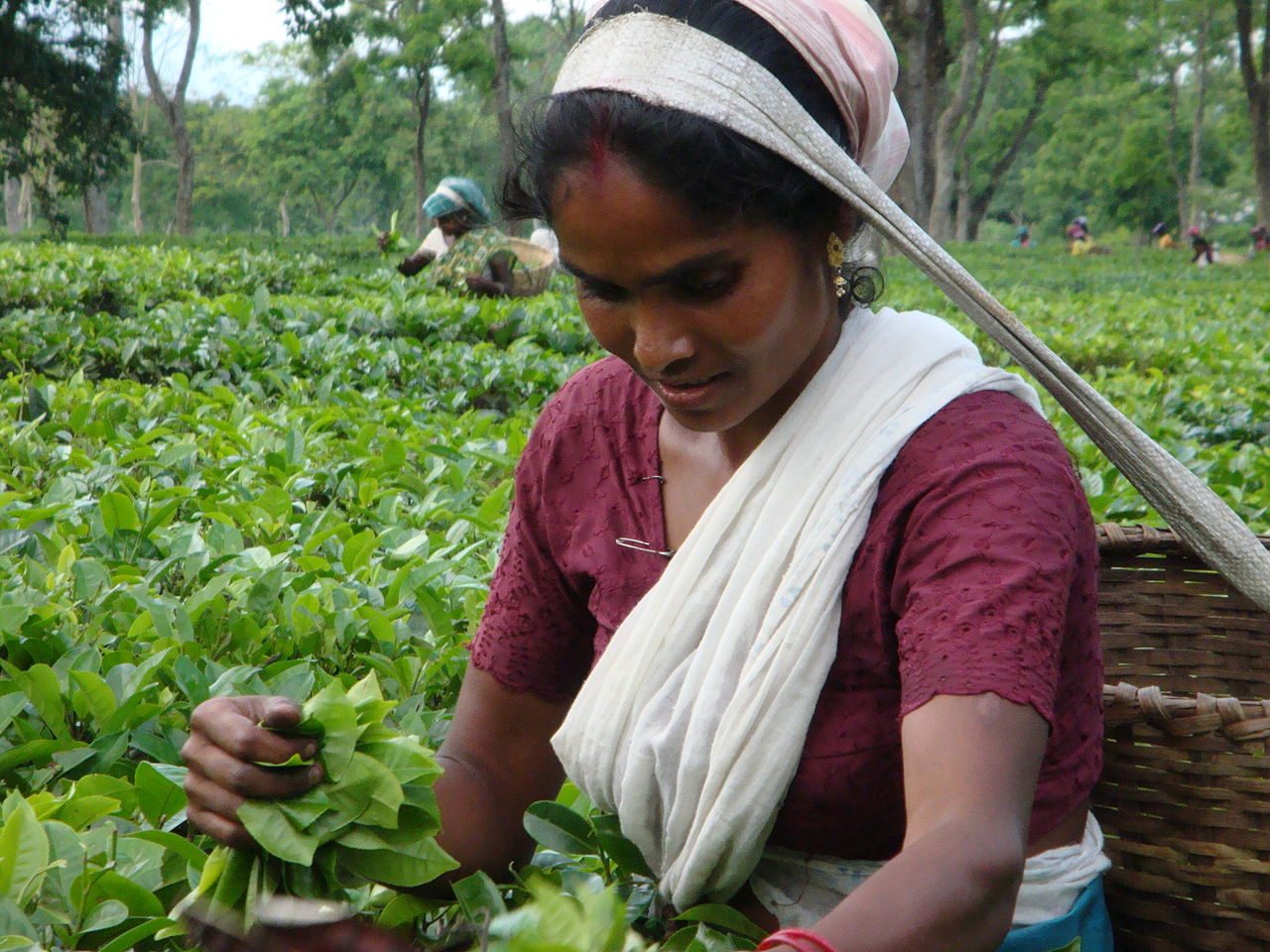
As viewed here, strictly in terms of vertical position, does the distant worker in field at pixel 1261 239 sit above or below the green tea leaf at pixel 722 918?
above

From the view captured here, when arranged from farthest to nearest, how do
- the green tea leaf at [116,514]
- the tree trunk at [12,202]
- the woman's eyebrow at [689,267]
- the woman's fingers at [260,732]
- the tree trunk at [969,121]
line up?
the tree trunk at [12,202]
the tree trunk at [969,121]
the green tea leaf at [116,514]
the woman's eyebrow at [689,267]
the woman's fingers at [260,732]

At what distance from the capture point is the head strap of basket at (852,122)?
51.7 inches

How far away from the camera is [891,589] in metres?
1.30

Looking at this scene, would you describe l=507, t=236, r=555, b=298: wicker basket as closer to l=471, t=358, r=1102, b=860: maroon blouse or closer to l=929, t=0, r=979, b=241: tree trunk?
l=471, t=358, r=1102, b=860: maroon blouse

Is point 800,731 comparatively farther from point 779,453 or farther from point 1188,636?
point 1188,636

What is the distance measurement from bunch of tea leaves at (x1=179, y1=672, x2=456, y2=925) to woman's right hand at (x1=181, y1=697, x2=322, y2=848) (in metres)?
0.01

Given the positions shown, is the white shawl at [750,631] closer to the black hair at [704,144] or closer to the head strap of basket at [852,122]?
the head strap of basket at [852,122]

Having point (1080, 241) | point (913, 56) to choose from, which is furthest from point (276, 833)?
point (1080, 241)

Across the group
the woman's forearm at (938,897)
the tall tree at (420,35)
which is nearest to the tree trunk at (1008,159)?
the tall tree at (420,35)

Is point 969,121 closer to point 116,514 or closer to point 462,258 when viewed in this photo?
point 462,258

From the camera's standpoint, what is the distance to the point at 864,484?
1.31m

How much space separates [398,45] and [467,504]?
22.1 meters

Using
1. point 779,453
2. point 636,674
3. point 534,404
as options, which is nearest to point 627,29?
point 779,453

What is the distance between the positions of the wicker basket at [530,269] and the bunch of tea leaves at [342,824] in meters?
6.23
